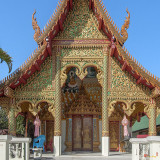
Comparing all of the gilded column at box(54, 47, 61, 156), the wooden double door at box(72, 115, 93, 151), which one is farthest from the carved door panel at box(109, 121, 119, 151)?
the gilded column at box(54, 47, 61, 156)

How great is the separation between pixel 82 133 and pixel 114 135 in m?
1.67

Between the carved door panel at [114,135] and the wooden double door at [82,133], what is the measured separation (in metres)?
1.08

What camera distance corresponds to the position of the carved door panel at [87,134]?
15.3 meters

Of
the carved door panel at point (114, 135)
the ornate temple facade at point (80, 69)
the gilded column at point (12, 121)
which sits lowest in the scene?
the carved door panel at point (114, 135)

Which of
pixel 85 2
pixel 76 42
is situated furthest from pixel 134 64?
pixel 85 2

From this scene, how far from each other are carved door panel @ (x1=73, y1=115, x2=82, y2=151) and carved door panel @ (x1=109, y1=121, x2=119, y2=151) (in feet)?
5.26

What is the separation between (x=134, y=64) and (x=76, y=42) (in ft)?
8.60

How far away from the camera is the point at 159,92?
1245cm

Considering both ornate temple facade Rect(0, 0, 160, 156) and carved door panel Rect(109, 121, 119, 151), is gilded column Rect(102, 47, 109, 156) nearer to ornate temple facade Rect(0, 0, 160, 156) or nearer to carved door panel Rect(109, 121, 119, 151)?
ornate temple facade Rect(0, 0, 160, 156)

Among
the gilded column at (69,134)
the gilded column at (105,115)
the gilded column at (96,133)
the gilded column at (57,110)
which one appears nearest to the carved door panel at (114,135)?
the gilded column at (96,133)

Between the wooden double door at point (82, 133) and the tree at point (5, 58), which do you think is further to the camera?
the wooden double door at point (82, 133)

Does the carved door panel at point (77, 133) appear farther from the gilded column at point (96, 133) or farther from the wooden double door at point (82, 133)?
the gilded column at point (96, 133)

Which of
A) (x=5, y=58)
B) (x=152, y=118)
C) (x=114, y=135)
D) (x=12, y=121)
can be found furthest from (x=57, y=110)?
(x=114, y=135)

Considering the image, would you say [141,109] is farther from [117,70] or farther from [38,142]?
[38,142]
